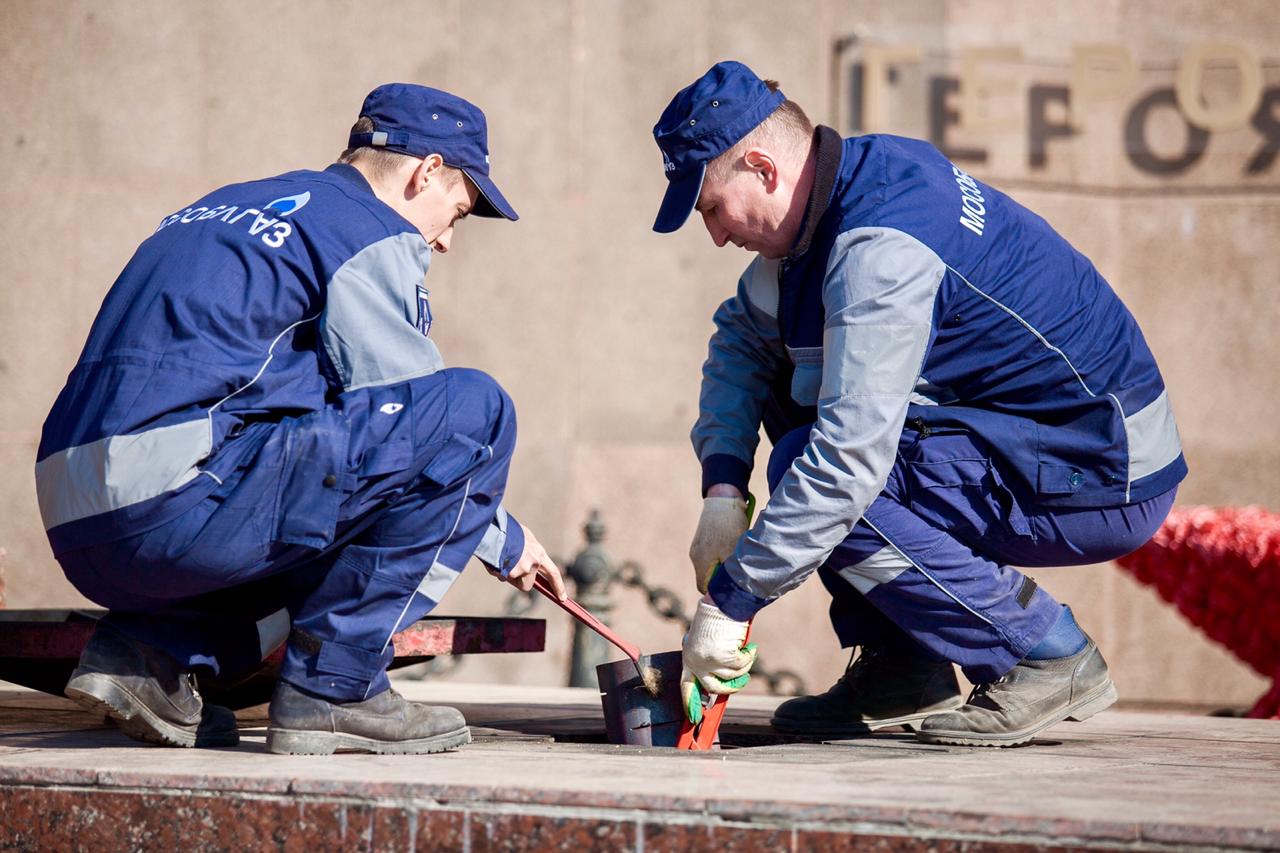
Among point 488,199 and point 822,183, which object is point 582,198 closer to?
point 488,199

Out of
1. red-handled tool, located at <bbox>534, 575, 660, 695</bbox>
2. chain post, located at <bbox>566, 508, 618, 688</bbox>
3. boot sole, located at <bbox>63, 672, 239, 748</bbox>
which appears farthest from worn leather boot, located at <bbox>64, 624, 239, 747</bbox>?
chain post, located at <bbox>566, 508, 618, 688</bbox>

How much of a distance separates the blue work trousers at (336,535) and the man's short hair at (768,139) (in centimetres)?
66

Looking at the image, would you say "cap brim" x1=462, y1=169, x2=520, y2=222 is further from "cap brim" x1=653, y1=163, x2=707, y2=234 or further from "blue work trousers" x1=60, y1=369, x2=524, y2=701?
"blue work trousers" x1=60, y1=369, x2=524, y2=701

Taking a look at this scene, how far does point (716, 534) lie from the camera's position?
10.5 feet

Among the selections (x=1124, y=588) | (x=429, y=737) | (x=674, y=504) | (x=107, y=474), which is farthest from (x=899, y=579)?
(x=1124, y=588)

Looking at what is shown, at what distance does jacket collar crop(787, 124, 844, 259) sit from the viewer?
292 centimetres

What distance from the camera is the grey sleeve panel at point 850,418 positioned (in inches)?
106

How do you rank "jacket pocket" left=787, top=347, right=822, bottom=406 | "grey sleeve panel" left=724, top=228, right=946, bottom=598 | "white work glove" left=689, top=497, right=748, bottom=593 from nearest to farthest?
"grey sleeve panel" left=724, top=228, right=946, bottom=598 < "jacket pocket" left=787, top=347, right=822, bottom=406 < "white work glove" left=689, top=497, right=748, bottom=593

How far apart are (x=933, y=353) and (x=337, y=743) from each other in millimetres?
1314

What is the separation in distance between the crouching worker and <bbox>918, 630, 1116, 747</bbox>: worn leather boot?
93 centimetres

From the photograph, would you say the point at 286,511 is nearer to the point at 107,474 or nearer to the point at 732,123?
the point at 107,474

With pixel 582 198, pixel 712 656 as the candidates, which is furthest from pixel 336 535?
pixel 582 198

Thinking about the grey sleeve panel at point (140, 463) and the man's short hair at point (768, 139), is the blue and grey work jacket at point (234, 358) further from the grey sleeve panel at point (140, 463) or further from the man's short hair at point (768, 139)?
the man's short hair at point (768, 139)

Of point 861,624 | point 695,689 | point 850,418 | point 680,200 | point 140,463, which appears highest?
point 680,200
